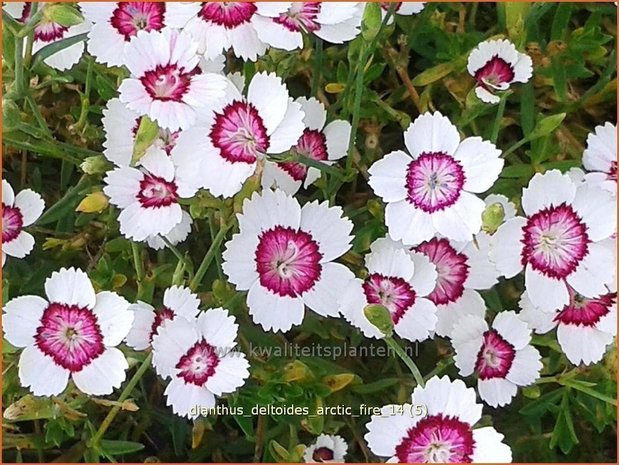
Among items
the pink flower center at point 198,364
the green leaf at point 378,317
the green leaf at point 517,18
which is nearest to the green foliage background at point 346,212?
the green leaf at point 517,18

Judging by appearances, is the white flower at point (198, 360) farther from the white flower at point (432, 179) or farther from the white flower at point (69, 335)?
the white flower at point (432, 179)

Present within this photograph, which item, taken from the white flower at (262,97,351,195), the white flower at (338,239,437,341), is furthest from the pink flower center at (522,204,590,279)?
the white flower at (262,97,351,195)

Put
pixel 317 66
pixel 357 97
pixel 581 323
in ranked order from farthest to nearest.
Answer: pixel 317 66, pixel 581 323, pixel 357 97

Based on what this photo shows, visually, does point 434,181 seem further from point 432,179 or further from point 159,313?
point 159,313

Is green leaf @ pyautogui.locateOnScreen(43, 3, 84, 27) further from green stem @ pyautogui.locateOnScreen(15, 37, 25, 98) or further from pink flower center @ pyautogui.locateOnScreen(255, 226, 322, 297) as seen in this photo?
pink flower center @ pyautogui.locateOnScreen(255, 226, 322, 297)

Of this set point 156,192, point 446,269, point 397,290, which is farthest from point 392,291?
point 156,192

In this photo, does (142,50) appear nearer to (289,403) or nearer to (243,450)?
(289,403)

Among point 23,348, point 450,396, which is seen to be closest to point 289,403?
point 450,396
